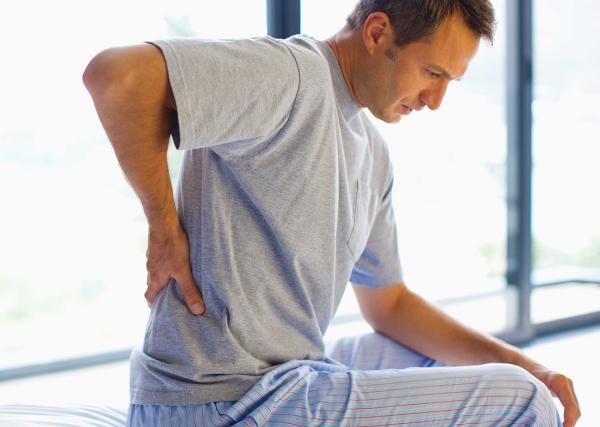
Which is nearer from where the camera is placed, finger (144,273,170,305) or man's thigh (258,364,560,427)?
man's thigh (258,364,560,427)

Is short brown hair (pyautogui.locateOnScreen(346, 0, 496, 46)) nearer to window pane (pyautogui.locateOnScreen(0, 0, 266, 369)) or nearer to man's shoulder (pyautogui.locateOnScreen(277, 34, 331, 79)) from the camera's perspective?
man's shoulder (pyautogui.locateOnScreen(277, 34, 331, 79))

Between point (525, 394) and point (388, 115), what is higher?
point (388, 115)

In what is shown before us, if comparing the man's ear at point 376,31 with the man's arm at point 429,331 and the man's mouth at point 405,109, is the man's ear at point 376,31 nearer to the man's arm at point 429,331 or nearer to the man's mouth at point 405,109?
the man's mouth at point 405,109

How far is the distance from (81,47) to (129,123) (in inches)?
49.4

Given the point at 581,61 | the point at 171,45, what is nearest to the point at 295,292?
the point at 171,45

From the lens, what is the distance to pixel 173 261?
4.30 ft

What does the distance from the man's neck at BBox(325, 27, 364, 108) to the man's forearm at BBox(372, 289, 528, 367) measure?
1.75 feet

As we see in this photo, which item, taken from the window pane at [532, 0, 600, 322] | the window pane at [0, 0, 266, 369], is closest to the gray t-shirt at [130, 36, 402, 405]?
the window pane at [0, 0, 266, 369]

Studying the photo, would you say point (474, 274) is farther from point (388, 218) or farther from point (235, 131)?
point (235, 131)

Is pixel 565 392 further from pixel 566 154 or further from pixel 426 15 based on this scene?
pixel 566 154

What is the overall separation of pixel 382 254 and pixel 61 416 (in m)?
0.78

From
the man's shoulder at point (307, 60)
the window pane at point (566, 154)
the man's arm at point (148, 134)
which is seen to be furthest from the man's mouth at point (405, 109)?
the window pane at point (566, 154)

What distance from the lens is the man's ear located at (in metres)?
1.41

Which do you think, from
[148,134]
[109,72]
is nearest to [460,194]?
[148,134]
